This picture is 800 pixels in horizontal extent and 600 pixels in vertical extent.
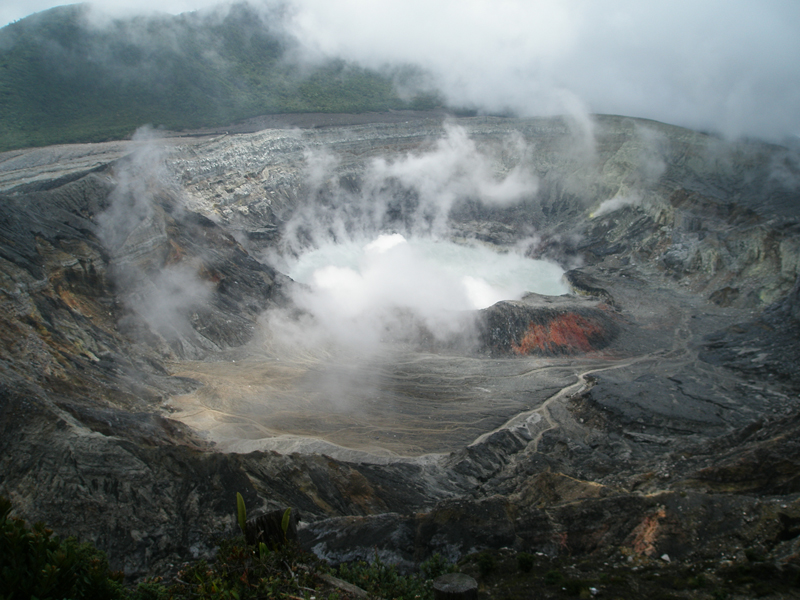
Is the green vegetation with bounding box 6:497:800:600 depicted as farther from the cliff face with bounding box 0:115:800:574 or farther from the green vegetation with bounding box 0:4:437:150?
the green vegetation with bounding box 0:4:437:150

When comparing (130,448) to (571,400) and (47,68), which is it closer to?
(571,400)

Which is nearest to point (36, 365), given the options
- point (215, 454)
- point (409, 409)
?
point (215, 454)

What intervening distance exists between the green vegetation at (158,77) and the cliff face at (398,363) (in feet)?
38.8

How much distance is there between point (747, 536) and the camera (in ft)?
42.8

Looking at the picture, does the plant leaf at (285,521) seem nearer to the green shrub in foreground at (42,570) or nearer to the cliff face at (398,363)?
the green shrub in foreground at (42,570)

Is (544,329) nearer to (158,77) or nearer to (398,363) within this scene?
(398,363)

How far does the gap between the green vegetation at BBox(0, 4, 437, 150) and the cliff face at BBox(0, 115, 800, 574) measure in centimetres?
1181

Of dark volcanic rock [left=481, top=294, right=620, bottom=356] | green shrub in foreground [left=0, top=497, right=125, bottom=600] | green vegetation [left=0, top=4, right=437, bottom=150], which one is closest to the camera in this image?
green shrub in foreground [left=0, top=497, right=125, bottom=600]

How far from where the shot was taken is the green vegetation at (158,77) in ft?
206

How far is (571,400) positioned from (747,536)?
18575 millimetres

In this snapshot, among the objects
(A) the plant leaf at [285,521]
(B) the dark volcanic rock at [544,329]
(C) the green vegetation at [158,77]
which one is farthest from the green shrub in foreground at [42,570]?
(C) the green vegetation at [158,77]

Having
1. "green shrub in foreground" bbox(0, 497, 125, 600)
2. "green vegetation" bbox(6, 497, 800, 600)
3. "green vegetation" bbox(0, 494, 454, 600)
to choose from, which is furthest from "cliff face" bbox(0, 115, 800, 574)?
"green shrub in foreground" bbox(0, 497, 125, 600)

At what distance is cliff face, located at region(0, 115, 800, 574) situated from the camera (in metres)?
16.0

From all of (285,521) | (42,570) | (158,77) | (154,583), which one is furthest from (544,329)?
(158,77)
